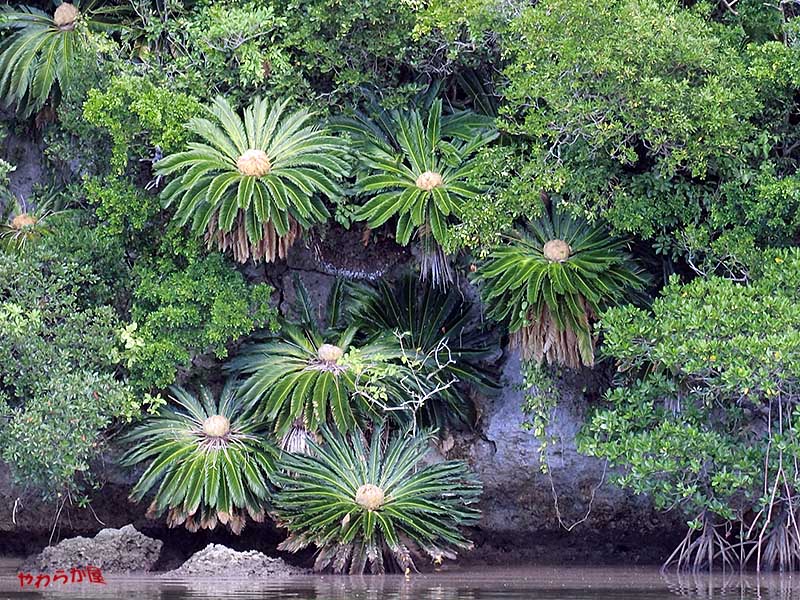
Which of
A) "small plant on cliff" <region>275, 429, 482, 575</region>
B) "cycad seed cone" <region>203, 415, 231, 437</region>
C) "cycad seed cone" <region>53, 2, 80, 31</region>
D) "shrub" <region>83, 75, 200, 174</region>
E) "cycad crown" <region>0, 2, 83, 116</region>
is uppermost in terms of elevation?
"cycad seed cone" <region>53, 2, 80, 31</region>

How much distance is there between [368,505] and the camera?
13.6m

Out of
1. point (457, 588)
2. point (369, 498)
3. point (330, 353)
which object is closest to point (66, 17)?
point (330, 353)

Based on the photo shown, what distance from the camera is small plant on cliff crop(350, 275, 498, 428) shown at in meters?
15.3

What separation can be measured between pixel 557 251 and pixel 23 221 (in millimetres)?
6467

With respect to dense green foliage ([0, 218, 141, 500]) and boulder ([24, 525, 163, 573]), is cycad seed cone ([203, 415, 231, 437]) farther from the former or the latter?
boulder ([24, 525, 163, 573])

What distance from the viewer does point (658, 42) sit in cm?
1336

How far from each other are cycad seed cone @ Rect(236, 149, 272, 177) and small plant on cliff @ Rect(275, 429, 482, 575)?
291cm

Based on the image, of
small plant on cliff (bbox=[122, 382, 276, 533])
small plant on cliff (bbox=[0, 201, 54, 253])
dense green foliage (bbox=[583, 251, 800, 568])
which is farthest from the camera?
small plant on cliff (bbox=[0, 201, 54, 253])

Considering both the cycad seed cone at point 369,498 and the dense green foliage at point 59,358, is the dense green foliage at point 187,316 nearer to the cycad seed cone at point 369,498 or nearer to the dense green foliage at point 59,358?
the dense green foliage at point 59,358

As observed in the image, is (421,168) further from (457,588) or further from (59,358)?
(457,588)

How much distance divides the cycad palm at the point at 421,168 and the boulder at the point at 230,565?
373 cm

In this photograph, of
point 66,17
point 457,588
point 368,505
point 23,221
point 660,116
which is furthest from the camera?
point 66,17

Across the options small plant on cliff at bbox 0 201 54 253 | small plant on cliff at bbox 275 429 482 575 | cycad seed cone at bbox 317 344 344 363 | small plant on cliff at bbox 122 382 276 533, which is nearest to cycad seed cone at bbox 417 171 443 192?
cycad seed cone at bbox 317 344 344 363

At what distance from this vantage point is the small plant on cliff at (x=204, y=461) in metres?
14.0
